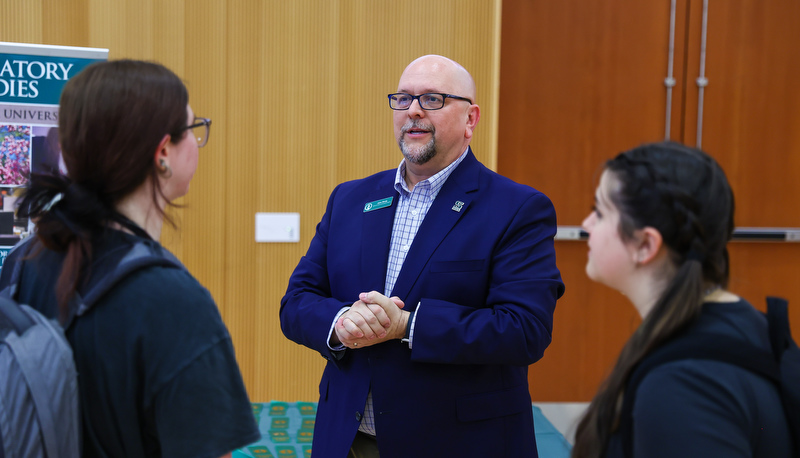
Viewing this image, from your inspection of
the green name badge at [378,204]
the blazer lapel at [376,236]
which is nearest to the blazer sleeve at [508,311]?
the blazer lapel at [376,236]

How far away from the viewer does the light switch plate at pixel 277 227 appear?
11.7 ft

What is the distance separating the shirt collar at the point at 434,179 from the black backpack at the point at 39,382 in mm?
1192

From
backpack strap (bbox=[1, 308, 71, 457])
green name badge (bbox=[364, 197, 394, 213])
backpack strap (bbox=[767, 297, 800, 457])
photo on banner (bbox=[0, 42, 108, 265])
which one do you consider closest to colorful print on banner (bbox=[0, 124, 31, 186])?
photo on banner (bbox=[0, 42, 108, 265])

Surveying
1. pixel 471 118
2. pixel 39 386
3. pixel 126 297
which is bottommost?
pixel 39 386

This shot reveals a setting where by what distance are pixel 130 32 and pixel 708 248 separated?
10.3ft

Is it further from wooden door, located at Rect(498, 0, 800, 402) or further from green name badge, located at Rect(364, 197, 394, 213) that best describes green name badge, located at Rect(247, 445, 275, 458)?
wooden door, located at Rect(498, 0, 800, 402)

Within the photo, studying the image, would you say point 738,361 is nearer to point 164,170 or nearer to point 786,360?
point 786,360

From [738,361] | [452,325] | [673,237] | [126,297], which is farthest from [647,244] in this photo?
[126,297]

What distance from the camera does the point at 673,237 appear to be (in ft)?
3.54

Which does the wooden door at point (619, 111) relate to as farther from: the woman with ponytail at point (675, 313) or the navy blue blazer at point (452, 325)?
Answer: the woman with ponytail at point (675, 313)

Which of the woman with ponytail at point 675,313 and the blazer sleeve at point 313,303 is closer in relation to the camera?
the woman with ponytail at point 675,313

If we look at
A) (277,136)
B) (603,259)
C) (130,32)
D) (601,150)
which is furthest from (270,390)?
(603,259)

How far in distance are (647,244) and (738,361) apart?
9.1 inches

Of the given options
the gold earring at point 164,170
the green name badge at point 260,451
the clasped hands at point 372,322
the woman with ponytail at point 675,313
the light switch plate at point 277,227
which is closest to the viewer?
the woman with ponytail at point 675,313
